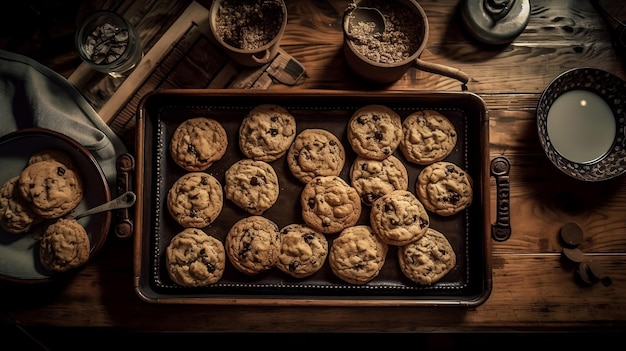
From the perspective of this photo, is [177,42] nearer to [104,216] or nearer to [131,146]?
[131,146]

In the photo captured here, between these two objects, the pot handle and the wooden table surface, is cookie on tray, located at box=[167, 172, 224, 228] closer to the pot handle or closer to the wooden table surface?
the wooden table surface

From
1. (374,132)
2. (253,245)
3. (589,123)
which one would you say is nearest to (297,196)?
(253,245)

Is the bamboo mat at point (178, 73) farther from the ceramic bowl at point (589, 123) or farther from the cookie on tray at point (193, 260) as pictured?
the ceramic bowl at point (589, 123)

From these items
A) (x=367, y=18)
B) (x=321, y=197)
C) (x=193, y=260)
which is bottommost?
(x=193, y=260)

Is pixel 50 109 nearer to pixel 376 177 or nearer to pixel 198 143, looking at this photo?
pixel 198 143

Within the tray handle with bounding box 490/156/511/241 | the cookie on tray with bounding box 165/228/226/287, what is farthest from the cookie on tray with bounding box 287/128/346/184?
the tray handle with bounding box 490/156/511/241

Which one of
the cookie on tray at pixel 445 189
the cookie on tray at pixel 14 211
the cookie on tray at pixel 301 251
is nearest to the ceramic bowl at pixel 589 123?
the cookie on tray at pixel 445 189

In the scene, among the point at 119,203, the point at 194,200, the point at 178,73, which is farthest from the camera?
the point at 178,73
